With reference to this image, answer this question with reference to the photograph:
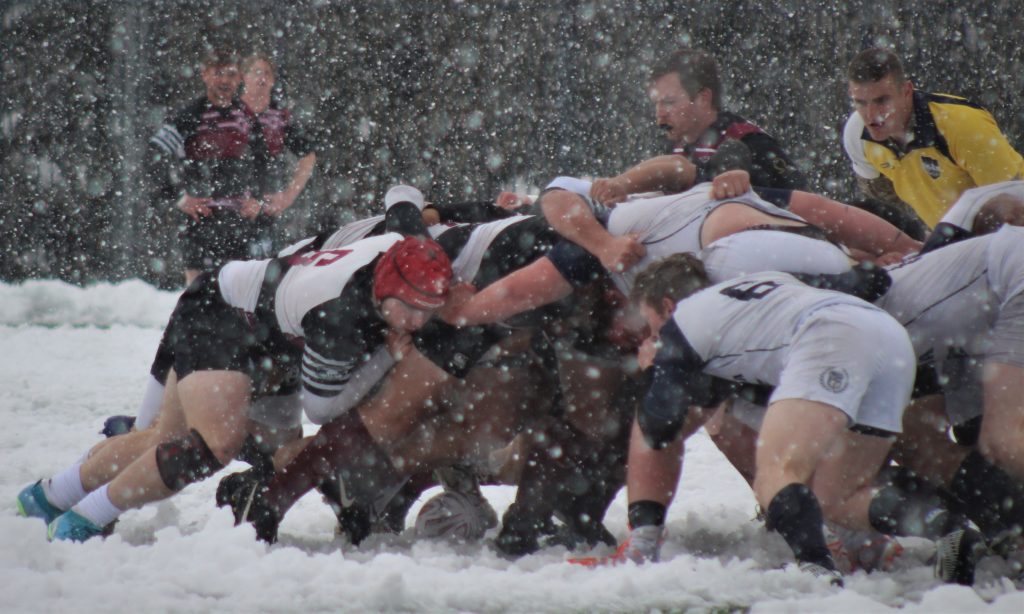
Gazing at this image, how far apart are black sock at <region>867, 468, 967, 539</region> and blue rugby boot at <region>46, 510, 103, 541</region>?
7.03 feet

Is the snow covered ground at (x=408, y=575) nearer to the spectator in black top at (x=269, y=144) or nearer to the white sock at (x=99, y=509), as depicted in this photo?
the white sock at (x=99, y=509)

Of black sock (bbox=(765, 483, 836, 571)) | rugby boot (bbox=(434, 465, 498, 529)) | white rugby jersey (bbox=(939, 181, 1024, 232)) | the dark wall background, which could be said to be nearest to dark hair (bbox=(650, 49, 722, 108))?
white rugby jersey (bbox=(939, 181, 1024, 232))

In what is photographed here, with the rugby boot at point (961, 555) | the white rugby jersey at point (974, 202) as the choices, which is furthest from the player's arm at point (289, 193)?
the rugby boot at point (961, 555)

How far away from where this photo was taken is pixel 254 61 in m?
5.05

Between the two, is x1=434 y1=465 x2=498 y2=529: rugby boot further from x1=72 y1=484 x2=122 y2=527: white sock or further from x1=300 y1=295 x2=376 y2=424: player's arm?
x1=72 y1=484 x2=122 y2=527: white sock

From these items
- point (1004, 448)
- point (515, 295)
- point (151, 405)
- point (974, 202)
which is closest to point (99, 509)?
Answer: point (151, 405)

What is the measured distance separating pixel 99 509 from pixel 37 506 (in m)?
0.37

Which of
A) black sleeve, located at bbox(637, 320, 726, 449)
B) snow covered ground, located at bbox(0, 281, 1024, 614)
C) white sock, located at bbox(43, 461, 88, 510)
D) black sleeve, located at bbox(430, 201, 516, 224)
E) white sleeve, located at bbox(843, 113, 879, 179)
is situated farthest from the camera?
white sleeve, located at bbox(843, 113, 879, 179)

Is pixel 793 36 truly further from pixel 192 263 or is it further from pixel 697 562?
pixel 697 562

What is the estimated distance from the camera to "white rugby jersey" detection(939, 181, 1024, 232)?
9.36 feet

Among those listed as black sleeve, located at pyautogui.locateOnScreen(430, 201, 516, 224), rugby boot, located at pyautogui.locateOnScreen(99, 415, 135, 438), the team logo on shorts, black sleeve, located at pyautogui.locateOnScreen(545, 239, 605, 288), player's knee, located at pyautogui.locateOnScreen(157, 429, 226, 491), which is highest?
black sleeve, located at pyautogui.locateOnScreen(430, 201, 516, 224)

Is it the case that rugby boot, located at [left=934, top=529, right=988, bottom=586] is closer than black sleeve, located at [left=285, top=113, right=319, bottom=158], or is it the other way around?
rugby boot, located at [left=934, top=529, right=988, bottom=586]

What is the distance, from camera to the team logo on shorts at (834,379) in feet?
7.05

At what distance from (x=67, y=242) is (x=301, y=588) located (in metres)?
6.12
